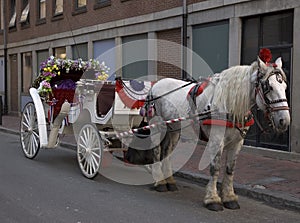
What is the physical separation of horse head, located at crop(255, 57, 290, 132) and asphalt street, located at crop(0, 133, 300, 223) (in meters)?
1.39

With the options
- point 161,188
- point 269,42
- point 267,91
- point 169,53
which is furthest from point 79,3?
point 267,91

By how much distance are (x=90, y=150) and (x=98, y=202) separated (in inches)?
63.1

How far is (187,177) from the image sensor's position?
7.88 metres

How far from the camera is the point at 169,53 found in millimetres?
12789

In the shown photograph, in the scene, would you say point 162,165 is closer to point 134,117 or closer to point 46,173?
point 134,117

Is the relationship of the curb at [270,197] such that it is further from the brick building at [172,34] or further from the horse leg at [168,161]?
the brick building at [172,34]

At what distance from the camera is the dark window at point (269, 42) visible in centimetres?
955

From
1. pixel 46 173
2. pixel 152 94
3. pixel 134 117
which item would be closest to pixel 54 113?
pixel 46 173

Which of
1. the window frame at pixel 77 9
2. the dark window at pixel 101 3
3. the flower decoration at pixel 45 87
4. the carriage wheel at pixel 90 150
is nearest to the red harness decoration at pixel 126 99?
the carriage wheel at pixel 90 150

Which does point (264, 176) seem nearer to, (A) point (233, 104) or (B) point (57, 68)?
(A) point (233, 104)

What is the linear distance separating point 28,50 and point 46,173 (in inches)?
598

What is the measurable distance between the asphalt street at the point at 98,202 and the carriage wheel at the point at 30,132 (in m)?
1.06

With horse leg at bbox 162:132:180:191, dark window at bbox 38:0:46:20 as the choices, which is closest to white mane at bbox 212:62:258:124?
horse leg at bbox 162:132:180:191

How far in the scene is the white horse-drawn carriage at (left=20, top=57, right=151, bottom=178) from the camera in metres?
7.46
